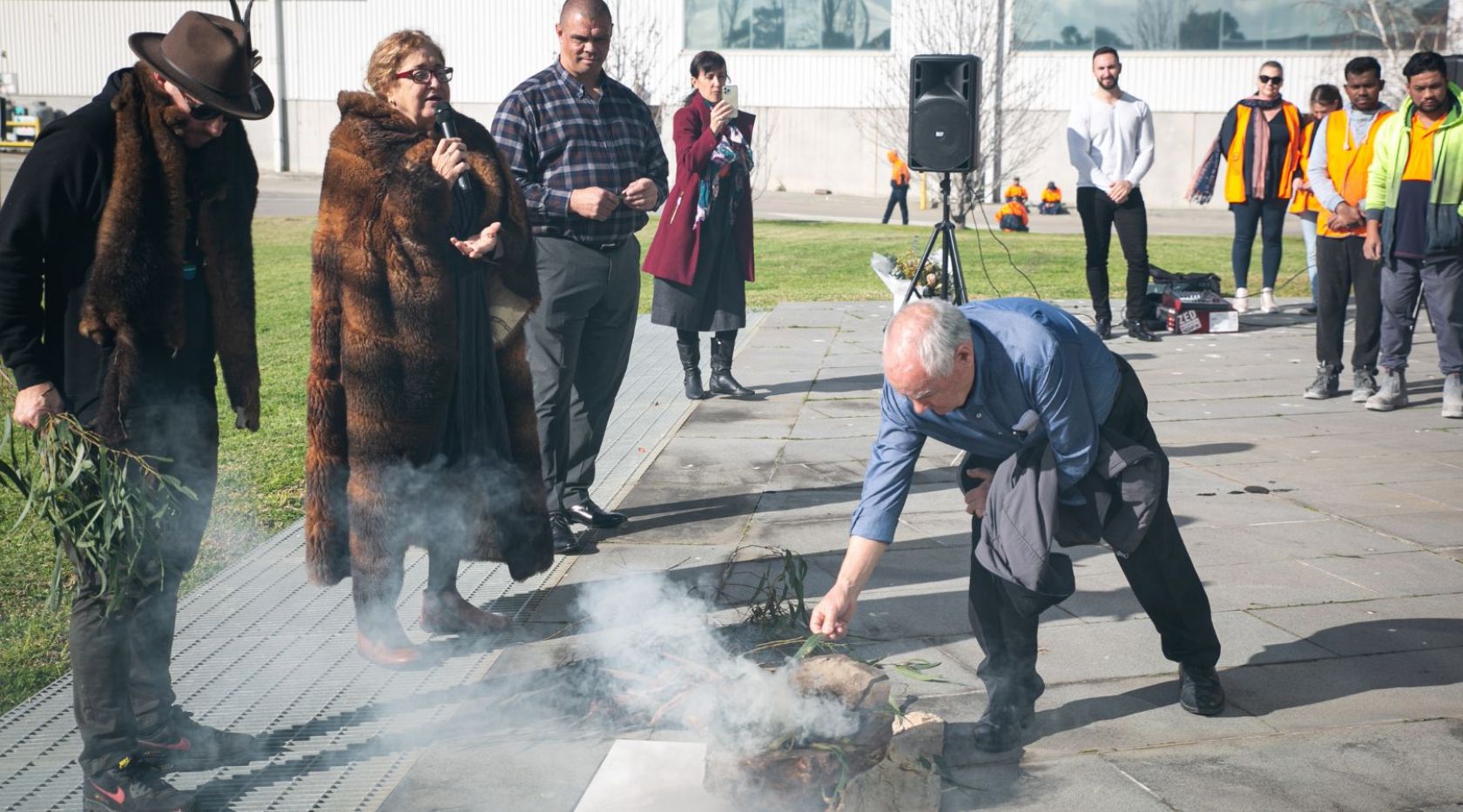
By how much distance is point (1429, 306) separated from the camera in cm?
754

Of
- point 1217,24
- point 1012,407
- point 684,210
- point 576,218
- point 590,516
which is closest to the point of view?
point 1012,407

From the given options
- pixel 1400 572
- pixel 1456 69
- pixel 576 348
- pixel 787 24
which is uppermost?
pixel 787 24

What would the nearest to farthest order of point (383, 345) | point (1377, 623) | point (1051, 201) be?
point (383, 345), point (1377, 623), point (1051, 201)

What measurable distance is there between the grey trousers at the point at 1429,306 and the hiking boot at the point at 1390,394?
0.07m

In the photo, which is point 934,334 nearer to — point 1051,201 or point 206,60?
point 206,60

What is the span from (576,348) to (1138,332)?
6480mm

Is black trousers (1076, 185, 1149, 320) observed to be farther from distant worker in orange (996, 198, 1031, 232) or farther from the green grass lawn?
distant worker in orange (996, 198, 1031, 232)

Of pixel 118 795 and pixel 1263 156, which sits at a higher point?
pixel 1263 156

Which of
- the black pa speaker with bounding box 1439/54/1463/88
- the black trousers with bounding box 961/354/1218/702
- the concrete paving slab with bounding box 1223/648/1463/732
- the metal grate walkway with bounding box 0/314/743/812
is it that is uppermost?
the black pa speaker with bounding box 1439/54/1463/88

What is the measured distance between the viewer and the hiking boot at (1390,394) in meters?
7.88

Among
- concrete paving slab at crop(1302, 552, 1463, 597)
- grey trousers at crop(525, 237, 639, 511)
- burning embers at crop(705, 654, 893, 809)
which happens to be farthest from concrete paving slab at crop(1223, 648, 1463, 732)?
grey trousers at crop(525, 237, 639, 511)

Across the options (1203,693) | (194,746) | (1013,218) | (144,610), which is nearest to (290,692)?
(194,746)

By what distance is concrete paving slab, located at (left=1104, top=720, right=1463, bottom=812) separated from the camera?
3238 mm

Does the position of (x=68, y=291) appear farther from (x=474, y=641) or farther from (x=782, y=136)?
(x=782, y=136)
